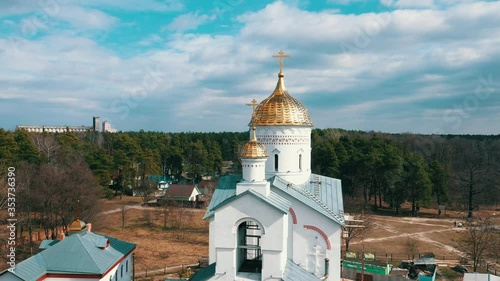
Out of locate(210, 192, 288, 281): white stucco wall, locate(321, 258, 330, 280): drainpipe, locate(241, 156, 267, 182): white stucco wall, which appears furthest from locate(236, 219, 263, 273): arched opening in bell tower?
locate(321, 258, 330, 280): drainpipe

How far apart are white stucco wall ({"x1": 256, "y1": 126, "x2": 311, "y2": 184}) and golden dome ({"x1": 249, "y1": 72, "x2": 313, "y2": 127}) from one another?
28 centimetres

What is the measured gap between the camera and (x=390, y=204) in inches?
1736

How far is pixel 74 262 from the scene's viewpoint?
15031mm

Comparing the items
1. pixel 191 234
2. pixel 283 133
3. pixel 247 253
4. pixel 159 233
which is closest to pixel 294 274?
pixel 247 253

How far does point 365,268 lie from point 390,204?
25.0 metres

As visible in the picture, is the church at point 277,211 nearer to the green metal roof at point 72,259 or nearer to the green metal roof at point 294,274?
the green metal roof at point 294,274

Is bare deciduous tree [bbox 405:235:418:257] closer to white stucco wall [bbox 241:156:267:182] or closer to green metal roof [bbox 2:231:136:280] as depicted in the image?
white stucco wall [bbox 241:156:267:182]

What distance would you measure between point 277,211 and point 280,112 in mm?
7079

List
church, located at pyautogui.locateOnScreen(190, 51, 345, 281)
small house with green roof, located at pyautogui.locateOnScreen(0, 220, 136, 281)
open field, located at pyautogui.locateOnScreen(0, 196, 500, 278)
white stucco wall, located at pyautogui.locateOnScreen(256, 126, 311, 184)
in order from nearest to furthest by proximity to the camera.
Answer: church, located at pyautogui.locateOnScreen(190, 51, 345, 281) < small house with green roof, located at pyautogui.locateOnScreen(0, 220, 136, 281) < white stucco wall, located at pyautogui.locateOnScreen(256, 126, 311, 184) < open field, located at pyautogui.locateOnScreen(0, 196, 500, 278)

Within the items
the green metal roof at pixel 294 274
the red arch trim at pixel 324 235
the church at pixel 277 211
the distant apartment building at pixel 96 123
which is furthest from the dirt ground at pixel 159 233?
the distant apartment building at pixel 96 123

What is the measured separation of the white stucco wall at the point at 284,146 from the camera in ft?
59.5

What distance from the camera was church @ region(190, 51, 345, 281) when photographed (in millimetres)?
11898

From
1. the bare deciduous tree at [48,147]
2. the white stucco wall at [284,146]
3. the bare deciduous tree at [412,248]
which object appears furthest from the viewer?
the bare deciduous tree at [48,147]

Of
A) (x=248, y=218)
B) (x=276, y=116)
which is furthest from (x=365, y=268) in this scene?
(x=248, y=218)
